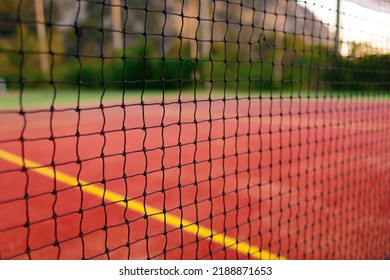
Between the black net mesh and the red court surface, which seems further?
the red court surface

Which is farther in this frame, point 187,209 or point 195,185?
point 187,209

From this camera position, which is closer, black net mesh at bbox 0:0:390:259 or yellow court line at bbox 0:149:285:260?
black net mesh at bbox 0:0:390:259

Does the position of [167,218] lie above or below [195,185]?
below

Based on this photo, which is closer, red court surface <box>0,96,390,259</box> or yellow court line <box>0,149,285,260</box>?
red court surface <box>0,96,390,259</box>

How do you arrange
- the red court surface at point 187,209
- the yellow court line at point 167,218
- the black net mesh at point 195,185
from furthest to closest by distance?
the yellow court line at point 167,218 → the red court surface at point 187,209 → the black net mesh at point 195,185

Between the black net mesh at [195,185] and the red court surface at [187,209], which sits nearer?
the black net mesh at [195,185]

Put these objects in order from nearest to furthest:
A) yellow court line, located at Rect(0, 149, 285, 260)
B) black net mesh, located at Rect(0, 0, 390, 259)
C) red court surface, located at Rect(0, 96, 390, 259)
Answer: black net mesh, located at Rect(0, 0, 390, 259)
red court surface, located at Rect(0, 96, 390, 259)
yellow court line, located at Rect(0, 149, 285, 260)

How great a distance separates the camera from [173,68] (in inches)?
529

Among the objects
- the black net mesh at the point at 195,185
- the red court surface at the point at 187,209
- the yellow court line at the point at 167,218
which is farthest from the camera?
the yellow court line at the point at 167,218

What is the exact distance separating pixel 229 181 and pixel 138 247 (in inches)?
51.0

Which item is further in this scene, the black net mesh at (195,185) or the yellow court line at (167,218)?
the yellow court line at (167,218)

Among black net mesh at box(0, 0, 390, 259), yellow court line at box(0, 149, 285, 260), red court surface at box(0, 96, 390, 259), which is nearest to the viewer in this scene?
black net mesh at box(0, 0, 390, 259)

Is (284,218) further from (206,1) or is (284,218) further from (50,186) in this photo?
(206,1)
